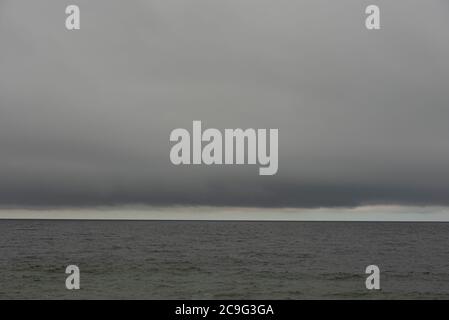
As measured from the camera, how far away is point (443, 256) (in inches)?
2045

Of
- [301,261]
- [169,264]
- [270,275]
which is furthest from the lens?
[301,261]
